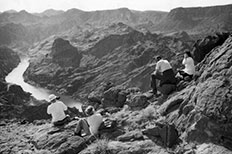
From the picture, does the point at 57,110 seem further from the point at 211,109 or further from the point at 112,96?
the point at 211,109

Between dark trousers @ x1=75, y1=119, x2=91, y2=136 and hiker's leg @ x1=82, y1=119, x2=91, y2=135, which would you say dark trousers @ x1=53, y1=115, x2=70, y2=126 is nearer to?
dark trousers @ x1=75, y1=119, x2=91, y2=136

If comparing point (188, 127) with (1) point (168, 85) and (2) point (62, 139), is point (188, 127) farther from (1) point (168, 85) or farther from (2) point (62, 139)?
(2) point (62, 139)

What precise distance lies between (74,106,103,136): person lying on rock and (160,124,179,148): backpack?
316 centimetres

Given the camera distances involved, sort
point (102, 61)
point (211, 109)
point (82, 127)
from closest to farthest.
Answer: point (211, 109), point (82, 127), point (102, 61)

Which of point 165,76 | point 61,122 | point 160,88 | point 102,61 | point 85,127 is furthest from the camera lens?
point 102,61

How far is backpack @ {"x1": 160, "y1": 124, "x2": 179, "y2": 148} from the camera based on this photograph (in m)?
10.1

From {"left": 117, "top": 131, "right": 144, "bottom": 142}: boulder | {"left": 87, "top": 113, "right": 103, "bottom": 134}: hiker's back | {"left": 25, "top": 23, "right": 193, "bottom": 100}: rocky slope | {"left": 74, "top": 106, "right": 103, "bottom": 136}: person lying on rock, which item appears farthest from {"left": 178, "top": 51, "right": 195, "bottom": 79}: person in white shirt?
{"left": 25, "top": 23, "right": 193, "bottom": 100}: rocky slope

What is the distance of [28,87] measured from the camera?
123688mm

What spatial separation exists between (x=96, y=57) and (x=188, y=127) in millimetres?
121733

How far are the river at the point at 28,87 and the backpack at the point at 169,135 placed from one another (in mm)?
80402

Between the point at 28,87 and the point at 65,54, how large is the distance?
27030mm

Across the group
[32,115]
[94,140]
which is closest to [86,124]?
[94,140]

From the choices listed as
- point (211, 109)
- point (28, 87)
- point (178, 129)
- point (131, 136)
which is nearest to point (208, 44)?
point (178, 129)

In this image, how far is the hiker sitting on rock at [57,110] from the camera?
14398mm
